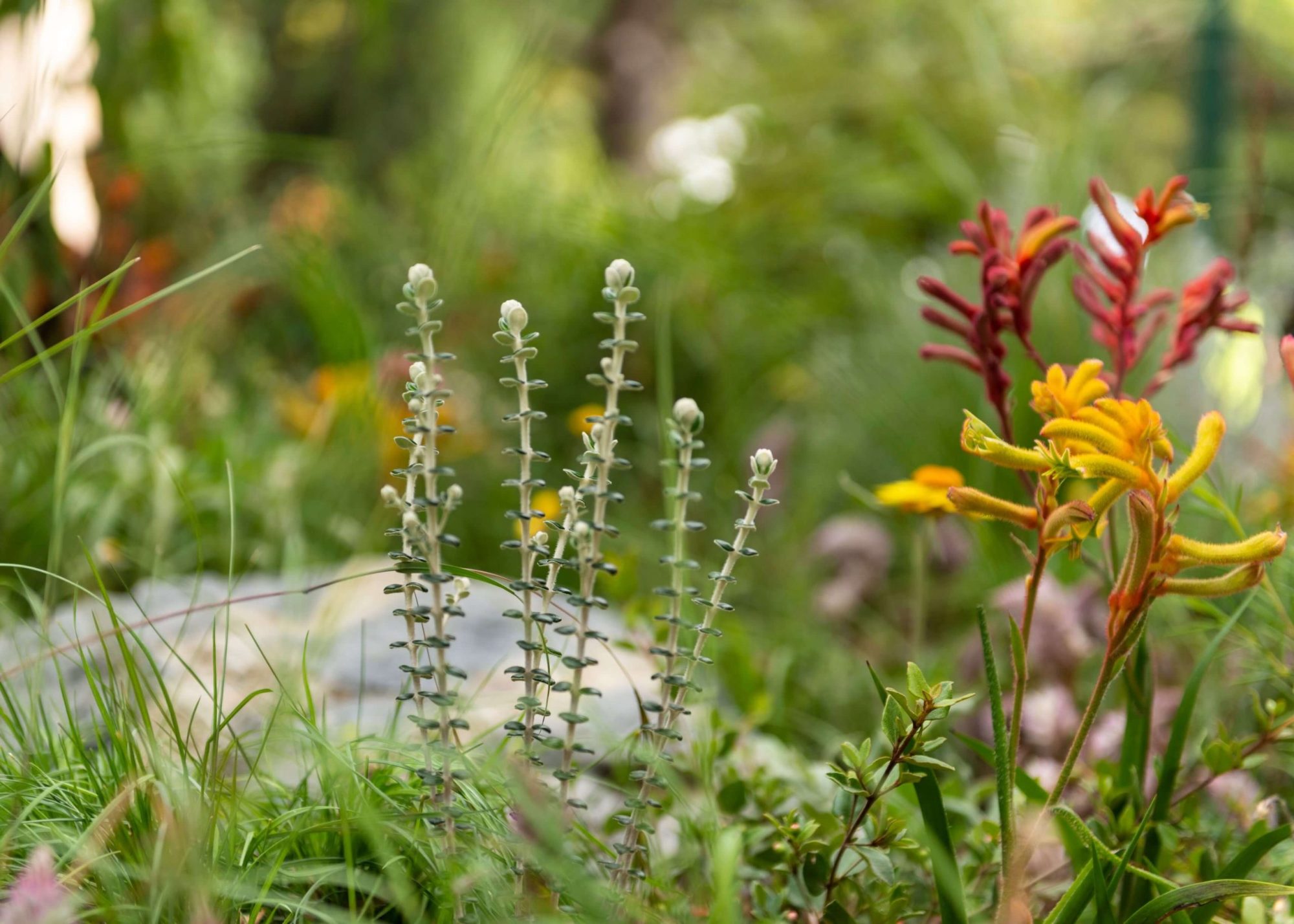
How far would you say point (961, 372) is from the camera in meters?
2.68

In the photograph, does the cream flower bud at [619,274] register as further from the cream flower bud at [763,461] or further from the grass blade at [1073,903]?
the grass blade at [1073,903]

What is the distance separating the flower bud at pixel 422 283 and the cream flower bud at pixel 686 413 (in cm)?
18

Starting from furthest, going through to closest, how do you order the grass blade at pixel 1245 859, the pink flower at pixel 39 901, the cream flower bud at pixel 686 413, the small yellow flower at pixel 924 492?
the small yellow flower at pixel 924 492 → the grass blade at pixel 1245 859 → the cream flower bud at pixel 686 413 → the pink flower at pixel 39 901

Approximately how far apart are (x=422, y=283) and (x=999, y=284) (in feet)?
1.88

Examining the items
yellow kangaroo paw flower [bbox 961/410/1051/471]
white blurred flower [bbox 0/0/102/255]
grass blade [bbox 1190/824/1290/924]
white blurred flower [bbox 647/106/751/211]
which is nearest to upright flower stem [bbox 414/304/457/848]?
yellow kangaroo paw flower [bbox 961/410/1051/471]

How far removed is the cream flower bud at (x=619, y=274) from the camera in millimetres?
726

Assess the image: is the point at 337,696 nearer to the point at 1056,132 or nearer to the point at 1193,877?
the point at 1193,877

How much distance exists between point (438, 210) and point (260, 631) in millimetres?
1023

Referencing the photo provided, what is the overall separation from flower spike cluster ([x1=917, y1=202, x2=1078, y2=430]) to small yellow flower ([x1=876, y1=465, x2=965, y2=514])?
170 mm

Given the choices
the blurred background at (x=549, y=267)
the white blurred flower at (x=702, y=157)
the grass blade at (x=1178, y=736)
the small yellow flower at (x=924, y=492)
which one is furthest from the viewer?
the white blurred flower at (x=702, y=157)

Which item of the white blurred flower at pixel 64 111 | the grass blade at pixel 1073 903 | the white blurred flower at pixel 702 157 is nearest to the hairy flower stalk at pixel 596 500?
the grass blade at pixel 1073 903

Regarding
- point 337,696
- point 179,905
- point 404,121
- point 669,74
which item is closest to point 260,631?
point 337,696

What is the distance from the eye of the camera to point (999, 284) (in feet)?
3.36

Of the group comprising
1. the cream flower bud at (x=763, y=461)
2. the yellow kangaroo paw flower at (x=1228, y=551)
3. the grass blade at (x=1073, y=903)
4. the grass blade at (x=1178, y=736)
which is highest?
the cream flower bud at (x=763, y=461)
